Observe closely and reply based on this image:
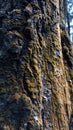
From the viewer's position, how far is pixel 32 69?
14.6 feet

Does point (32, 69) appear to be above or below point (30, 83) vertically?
above

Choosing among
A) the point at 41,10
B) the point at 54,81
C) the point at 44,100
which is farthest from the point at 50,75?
the point at 41,10

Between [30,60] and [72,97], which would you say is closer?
[30,60]

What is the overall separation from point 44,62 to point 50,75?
0.77 ft

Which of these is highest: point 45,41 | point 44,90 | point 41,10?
point 41,10

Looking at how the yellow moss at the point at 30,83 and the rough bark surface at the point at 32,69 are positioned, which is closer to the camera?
the rough bark surface at the point at 32,69

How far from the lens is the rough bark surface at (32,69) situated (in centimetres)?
419

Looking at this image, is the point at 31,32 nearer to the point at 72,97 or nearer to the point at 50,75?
the point at 50,75

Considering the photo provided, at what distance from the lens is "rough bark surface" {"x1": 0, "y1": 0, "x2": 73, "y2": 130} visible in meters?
4.19

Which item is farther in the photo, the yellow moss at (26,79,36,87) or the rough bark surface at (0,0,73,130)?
the yellow moss at (26,79,36,87)

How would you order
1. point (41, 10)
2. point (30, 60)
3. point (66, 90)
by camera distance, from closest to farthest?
point (30, 60), point (41, 10), point (66, 90)

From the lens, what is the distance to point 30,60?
14.6 ft

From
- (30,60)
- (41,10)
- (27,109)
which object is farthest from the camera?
(41,10)

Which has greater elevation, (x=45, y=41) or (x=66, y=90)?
(x=45, y=41)
